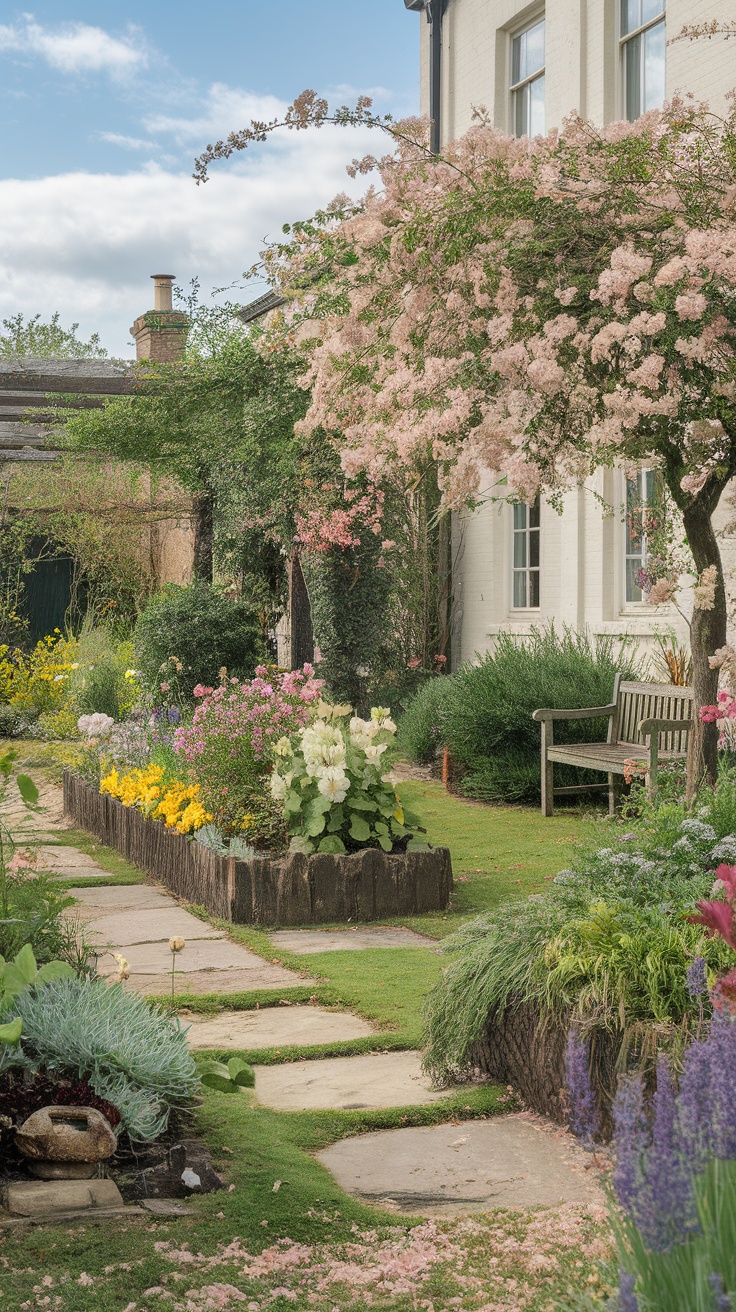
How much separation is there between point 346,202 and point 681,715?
418 cm

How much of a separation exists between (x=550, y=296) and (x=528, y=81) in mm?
8611

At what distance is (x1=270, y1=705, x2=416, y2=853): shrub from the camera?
6.05m

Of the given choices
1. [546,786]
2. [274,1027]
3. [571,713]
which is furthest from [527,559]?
[274,1027]

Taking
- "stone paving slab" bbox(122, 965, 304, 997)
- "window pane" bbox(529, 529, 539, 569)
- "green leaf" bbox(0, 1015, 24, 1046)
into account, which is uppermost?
"window pane" bbox(529, 529, 539, 569)

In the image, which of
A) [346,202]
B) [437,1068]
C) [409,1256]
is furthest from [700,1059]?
[346,202]

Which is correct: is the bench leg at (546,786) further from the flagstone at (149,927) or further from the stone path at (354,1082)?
the flagstone at (149,927)

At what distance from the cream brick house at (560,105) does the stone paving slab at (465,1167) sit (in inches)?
229

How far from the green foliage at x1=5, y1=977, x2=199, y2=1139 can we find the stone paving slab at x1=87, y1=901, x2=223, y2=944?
77.1 inches

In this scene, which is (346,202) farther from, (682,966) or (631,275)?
(682,966)

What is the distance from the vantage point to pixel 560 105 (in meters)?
11.3

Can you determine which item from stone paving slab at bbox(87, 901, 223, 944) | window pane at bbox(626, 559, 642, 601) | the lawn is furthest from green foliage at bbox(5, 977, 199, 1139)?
window pane at bbox(626, 559, 642, 601)

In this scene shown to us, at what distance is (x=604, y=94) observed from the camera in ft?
35.1

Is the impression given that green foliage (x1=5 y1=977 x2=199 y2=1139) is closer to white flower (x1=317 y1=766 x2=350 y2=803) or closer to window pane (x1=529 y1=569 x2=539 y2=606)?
white flower (x1=317 y1=766 x2=350 y2=803)

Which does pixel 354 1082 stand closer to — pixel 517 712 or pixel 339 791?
pixel 339 791
